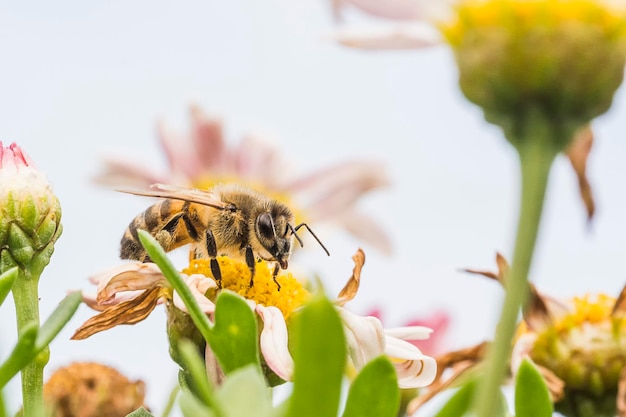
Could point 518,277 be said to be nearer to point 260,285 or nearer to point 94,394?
point 260,285

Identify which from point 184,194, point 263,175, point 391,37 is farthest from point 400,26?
point 263,175

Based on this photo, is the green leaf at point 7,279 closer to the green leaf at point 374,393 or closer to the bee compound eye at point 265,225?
the green leaf at point 374,393

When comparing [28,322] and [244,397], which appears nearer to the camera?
[244,397]

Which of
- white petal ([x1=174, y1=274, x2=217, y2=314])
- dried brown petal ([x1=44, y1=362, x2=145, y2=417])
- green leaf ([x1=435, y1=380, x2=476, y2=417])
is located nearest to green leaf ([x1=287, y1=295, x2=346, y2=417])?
green leaf ([x1=435, y1=380, x2=476, y2=417])

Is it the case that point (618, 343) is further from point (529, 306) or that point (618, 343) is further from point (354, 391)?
point (354, 391)

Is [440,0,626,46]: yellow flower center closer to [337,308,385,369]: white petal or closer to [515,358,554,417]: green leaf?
[515,358,554,417]: green leaf

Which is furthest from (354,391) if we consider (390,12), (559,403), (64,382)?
(64,382)
